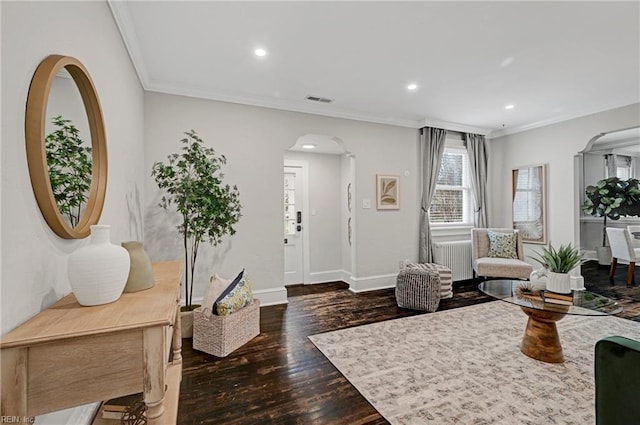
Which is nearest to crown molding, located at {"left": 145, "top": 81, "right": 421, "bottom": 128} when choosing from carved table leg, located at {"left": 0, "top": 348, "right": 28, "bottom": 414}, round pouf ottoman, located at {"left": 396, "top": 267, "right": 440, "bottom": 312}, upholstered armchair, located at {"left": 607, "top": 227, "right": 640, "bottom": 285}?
round pouf ottoman, located at {"left": 396, "top": 267, "right": 440, "bottom": 312}

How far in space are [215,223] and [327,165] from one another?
2770 mm

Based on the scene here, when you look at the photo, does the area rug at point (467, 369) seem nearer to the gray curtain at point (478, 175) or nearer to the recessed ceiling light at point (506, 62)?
the gray curtain at point (478, 175)

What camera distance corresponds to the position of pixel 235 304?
2.63 meters

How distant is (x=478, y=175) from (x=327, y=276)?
10.7 feet

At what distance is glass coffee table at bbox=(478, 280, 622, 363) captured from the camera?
223cm

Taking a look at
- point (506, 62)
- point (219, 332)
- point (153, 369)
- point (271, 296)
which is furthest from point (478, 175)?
point (153, 369)

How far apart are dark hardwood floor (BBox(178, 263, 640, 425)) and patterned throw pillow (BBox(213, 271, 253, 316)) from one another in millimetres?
367

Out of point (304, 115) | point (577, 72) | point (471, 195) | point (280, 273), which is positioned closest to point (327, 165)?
point (304, 115)

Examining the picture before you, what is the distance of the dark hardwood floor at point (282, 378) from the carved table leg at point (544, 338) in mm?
1257

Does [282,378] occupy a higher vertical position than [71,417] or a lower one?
lower

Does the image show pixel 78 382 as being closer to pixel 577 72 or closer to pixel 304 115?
pixel 304 115

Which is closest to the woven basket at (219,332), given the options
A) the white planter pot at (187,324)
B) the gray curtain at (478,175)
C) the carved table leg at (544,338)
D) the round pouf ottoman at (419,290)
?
the white planter pot at (187,324)

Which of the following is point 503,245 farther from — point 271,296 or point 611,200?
point 271,296

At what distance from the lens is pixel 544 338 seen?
2.36 metres
